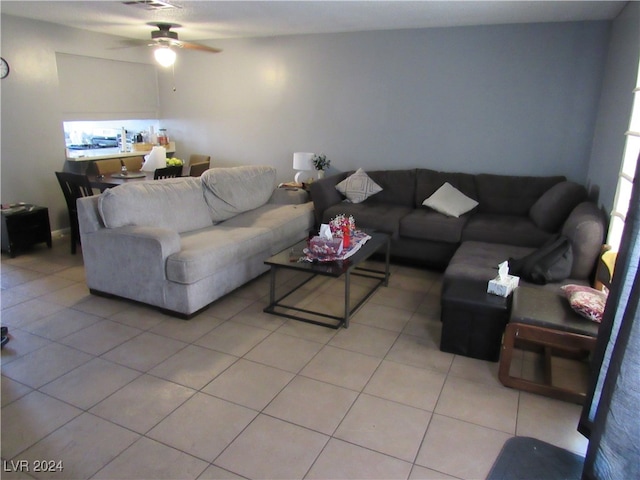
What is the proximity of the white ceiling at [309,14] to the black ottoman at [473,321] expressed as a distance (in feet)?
8.14

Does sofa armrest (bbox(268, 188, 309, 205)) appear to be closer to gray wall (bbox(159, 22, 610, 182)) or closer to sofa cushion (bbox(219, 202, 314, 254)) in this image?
sofa cushion (bbox(219, 202, 314, 254))

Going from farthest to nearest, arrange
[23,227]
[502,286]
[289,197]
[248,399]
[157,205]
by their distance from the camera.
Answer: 1. [289,197]
2. [23,227]
3. [157,205]
4. [502,286]
5. [248,399]

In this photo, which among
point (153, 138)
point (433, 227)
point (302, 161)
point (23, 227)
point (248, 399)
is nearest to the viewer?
point (248, 399)

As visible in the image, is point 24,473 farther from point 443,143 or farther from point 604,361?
point 443,143

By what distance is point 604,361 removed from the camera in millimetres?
1752

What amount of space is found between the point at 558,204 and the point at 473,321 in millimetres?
1809

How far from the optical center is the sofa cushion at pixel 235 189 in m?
4.15

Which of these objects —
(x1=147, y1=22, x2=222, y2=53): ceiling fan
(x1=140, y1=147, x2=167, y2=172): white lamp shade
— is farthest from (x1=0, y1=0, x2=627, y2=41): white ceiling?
(x1=140, y1=147, x2=167, y2=172): white lamp shade

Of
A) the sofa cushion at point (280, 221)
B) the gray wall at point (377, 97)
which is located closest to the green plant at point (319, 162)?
the gray wall at point (377, 97)

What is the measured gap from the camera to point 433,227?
4.09m

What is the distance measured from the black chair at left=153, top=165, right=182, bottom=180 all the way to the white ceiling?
152 cm

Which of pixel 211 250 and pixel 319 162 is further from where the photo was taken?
pixel 319 162

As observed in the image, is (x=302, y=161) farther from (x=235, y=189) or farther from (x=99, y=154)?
(x=99, y=154)

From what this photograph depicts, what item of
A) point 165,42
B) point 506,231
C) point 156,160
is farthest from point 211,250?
point 165,42
